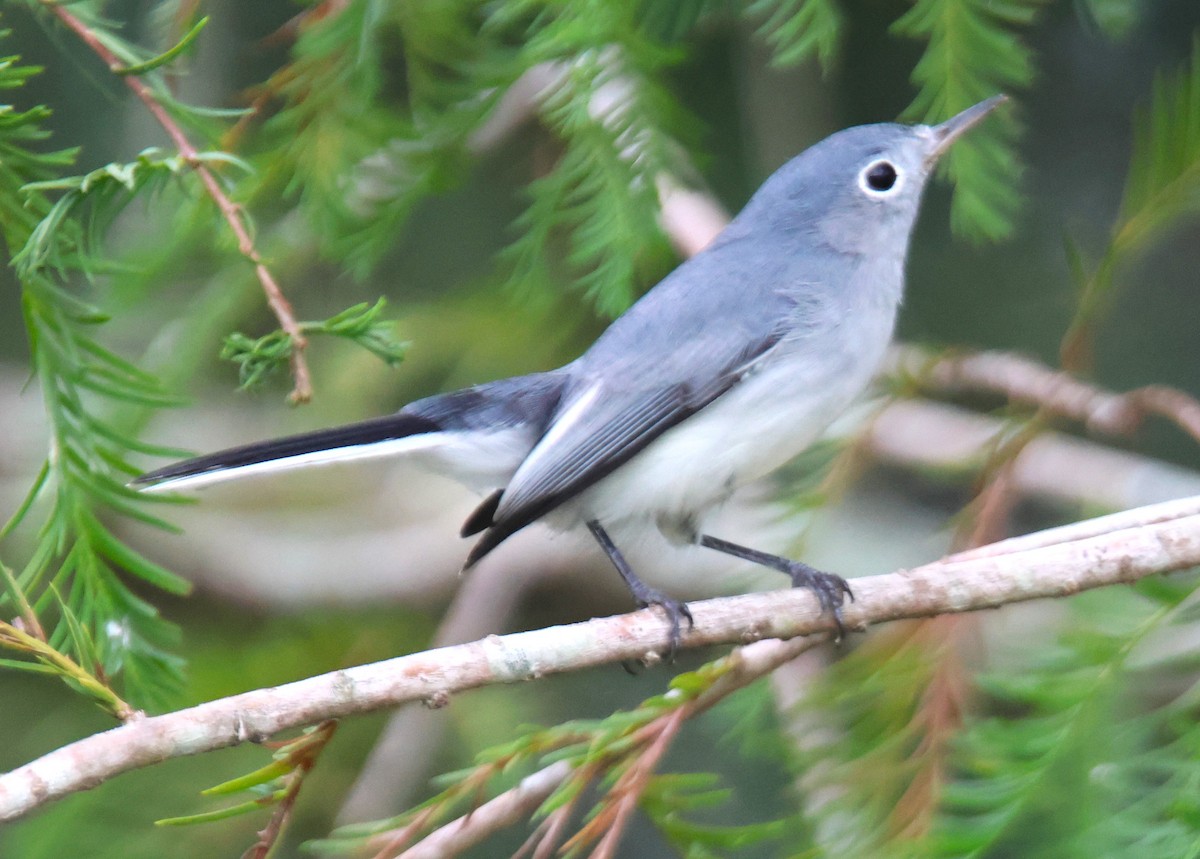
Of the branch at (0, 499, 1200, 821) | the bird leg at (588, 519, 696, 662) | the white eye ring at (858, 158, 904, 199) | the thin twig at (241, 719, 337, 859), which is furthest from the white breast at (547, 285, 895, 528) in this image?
the thin twig at (241, 719, 337, 859)

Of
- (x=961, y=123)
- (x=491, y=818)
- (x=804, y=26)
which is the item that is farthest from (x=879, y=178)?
(x=491, y=818)

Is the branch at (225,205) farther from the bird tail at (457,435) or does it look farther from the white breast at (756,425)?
the white breast at (756,425)

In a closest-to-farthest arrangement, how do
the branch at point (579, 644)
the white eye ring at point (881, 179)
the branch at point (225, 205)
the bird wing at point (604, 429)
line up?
1. the branch at point (579, 644)
2. the branch at point (225, 205)
3. the bird wing at point (604, 429)
4. the white eye ring at point (881, 179)

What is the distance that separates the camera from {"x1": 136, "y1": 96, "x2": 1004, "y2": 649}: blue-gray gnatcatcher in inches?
71.6

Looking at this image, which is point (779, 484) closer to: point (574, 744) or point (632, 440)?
point (632, 440)

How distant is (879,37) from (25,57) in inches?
69.7

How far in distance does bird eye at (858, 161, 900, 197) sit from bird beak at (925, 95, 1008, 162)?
127 millimetres

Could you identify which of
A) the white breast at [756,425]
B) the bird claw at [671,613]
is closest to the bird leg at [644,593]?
the bird claw at [671,613]

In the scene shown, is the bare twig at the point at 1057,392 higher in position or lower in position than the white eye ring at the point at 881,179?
lower

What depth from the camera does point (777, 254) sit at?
2.04 metres

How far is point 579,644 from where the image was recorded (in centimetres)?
131

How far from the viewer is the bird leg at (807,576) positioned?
1515 mm

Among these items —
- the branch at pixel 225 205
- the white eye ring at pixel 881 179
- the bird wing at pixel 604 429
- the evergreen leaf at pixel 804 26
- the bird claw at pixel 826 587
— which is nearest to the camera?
the branch at pixel 225 205

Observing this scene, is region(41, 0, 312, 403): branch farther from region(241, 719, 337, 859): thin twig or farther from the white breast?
the white breast
